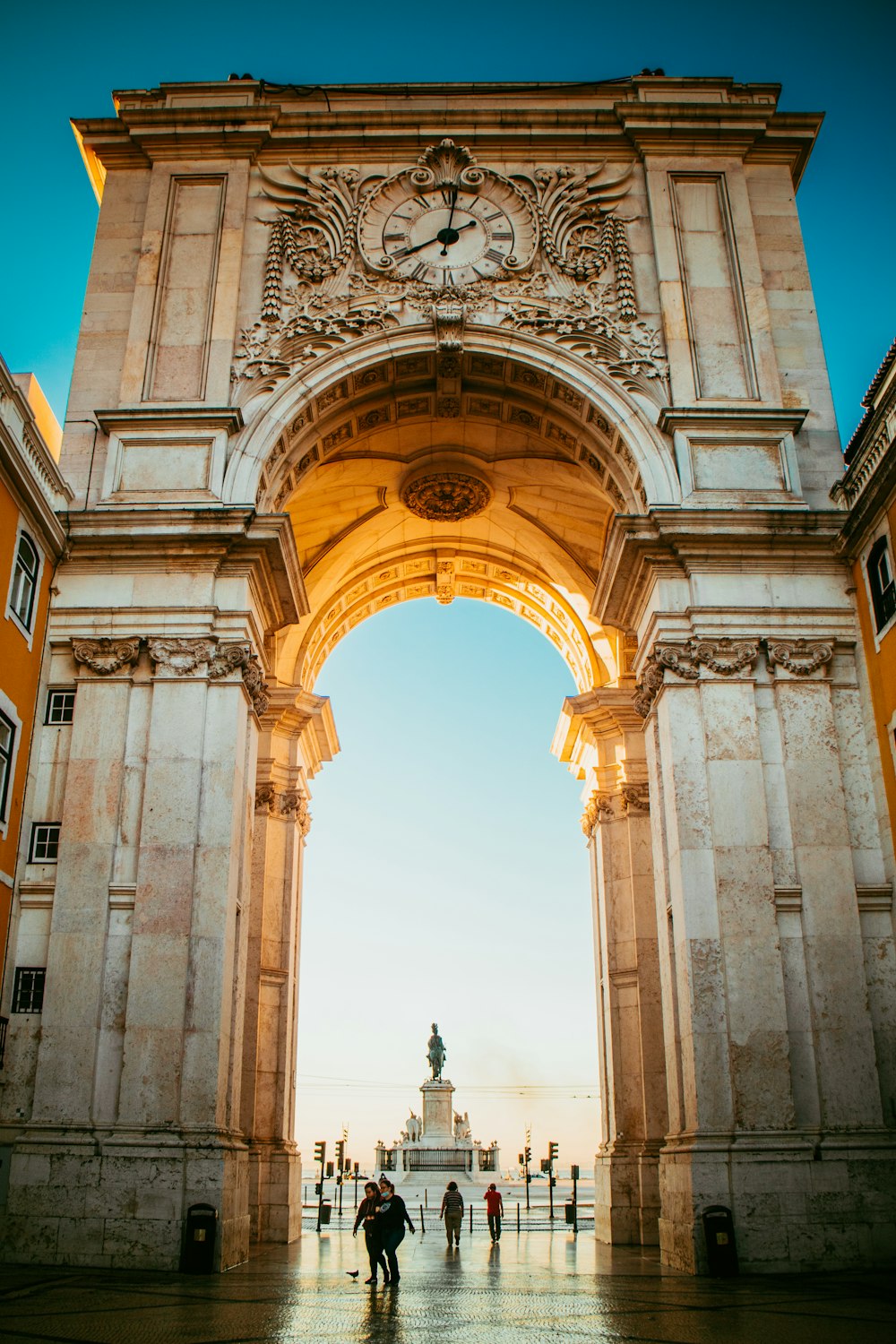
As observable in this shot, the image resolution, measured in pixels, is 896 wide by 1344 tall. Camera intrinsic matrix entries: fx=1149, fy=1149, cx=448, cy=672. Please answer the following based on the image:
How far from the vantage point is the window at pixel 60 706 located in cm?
2156

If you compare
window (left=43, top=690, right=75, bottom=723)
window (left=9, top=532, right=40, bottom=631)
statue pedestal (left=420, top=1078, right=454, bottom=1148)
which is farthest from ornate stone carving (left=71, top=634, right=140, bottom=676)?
statue pedestal (left=420, top=1078, right=454, bottom=1148)

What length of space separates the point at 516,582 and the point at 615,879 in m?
10.1

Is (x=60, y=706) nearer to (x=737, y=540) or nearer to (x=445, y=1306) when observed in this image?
(x=445, y=1306)

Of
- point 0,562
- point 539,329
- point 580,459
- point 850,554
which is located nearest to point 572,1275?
point 850,554

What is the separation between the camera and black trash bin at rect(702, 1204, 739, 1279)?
17.6 m

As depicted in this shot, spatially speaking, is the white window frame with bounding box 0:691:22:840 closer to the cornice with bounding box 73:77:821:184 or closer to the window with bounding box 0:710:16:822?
the window with bounding box 0:710:16:822

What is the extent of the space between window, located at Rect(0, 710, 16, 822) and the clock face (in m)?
13.0

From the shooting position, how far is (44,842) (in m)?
20.7

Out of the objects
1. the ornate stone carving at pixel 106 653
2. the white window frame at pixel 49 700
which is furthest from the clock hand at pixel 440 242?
the white window frame at pixel 49 700

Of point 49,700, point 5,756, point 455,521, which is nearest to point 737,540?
point 455,521

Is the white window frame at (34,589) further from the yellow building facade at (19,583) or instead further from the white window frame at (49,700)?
the white window frame at (49,700)

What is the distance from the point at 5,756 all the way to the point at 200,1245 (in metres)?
8.66

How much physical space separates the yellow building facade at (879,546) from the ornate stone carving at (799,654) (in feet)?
2.48

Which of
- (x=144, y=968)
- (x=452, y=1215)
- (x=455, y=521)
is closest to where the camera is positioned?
(x=144, y=968)
